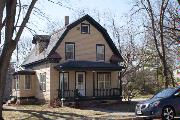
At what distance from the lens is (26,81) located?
38.4m

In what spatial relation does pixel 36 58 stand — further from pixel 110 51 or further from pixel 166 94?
pixel 166 94

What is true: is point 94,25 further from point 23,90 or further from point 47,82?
point 23,90

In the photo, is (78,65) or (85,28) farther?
(85,28)

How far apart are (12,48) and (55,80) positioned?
50.6ft

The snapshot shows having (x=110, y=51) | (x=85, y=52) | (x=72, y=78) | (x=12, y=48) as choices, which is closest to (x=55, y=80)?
(x=72, y=78)

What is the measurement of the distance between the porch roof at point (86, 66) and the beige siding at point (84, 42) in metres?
0.79

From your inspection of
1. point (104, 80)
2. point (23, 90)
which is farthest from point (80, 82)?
point (23, 90)

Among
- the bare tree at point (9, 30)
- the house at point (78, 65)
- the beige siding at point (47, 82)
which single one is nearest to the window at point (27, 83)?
the house at point (78, 65)

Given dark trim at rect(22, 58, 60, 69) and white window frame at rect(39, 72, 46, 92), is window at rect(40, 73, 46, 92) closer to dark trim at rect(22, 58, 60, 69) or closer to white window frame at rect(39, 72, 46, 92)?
white window frame at rect(39, 72, 46, 92)

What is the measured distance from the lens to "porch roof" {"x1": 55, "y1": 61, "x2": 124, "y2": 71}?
3222 centimetres

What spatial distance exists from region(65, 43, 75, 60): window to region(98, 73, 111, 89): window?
3.58 metres

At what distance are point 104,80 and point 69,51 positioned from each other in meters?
4.81

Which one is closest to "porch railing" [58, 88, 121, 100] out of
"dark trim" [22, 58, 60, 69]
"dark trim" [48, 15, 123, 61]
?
"dark trim" [22, 58, 60, 69]

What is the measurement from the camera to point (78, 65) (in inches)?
1296
